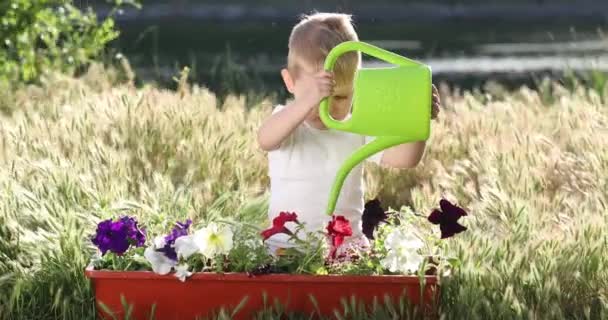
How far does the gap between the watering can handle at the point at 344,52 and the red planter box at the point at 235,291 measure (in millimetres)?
394

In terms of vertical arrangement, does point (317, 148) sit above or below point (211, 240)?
above

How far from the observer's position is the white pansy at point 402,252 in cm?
313

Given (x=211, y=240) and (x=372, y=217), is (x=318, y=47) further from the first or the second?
(x=211, y=240)

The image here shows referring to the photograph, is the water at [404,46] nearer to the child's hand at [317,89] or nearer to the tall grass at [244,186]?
the tall grass at [244,186]

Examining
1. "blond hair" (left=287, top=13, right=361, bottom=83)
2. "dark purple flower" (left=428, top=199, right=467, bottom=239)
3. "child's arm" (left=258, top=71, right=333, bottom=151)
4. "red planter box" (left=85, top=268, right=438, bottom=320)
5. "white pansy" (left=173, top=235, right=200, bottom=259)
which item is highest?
"blond hair" (left=287, top=13, right=361, bottom=83)

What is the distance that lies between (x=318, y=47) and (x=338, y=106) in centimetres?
18

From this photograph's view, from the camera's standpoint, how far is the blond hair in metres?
3.34

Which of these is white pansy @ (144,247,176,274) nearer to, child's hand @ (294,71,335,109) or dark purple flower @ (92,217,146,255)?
dark purple flower @ (92,217,146,255)

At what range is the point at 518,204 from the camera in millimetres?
3721

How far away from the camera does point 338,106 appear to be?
11.3 ft

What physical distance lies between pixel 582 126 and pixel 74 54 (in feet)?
11.1

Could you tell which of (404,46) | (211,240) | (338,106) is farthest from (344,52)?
(404,46)

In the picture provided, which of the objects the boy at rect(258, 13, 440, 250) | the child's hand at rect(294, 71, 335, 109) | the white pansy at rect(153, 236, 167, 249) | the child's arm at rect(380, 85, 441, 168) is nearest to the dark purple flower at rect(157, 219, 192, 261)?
the white pansy at rect(153, 236, 167, 249)

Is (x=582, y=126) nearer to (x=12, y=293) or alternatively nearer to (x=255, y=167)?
(x=255, y=167)
